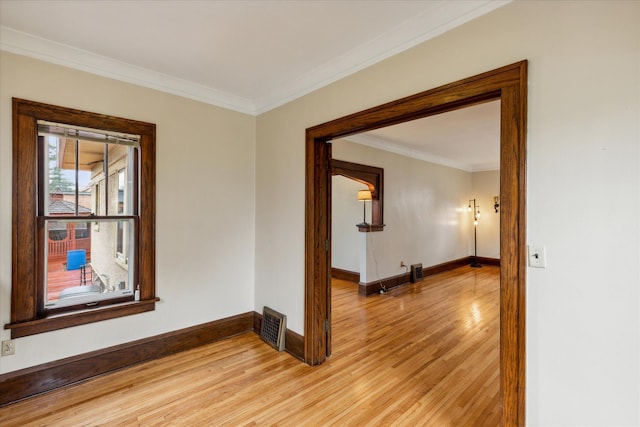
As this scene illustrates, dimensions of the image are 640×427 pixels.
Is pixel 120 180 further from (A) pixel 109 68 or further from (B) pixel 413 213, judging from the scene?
(B) pixel 413 213

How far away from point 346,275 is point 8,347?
15.7 feet

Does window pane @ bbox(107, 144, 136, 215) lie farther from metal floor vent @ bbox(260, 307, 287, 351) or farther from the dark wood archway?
the dark wood archway

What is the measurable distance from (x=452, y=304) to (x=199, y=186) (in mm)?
3933

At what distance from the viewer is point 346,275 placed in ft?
19.8

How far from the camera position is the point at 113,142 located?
259 centimetres

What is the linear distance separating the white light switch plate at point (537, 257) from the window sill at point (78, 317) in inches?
115

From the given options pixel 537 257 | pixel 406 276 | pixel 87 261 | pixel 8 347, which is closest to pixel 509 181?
pixel 537 257

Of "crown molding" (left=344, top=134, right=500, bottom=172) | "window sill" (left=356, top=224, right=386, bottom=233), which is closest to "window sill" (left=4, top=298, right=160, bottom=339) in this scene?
"window sill" (left=356, top=224, right=386, bottom=233)

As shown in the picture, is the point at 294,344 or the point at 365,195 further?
the point at 365,195

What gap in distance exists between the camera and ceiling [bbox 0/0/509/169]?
1.81 m

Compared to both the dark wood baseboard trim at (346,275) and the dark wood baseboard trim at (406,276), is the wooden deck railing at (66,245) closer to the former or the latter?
the dark wood baseboard trim at (406,276)

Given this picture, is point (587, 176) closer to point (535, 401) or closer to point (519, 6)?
point (519, 6)

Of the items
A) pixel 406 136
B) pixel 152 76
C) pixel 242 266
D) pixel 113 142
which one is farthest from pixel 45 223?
pixel 406 136

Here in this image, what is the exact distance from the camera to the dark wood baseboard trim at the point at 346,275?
19.3ft
